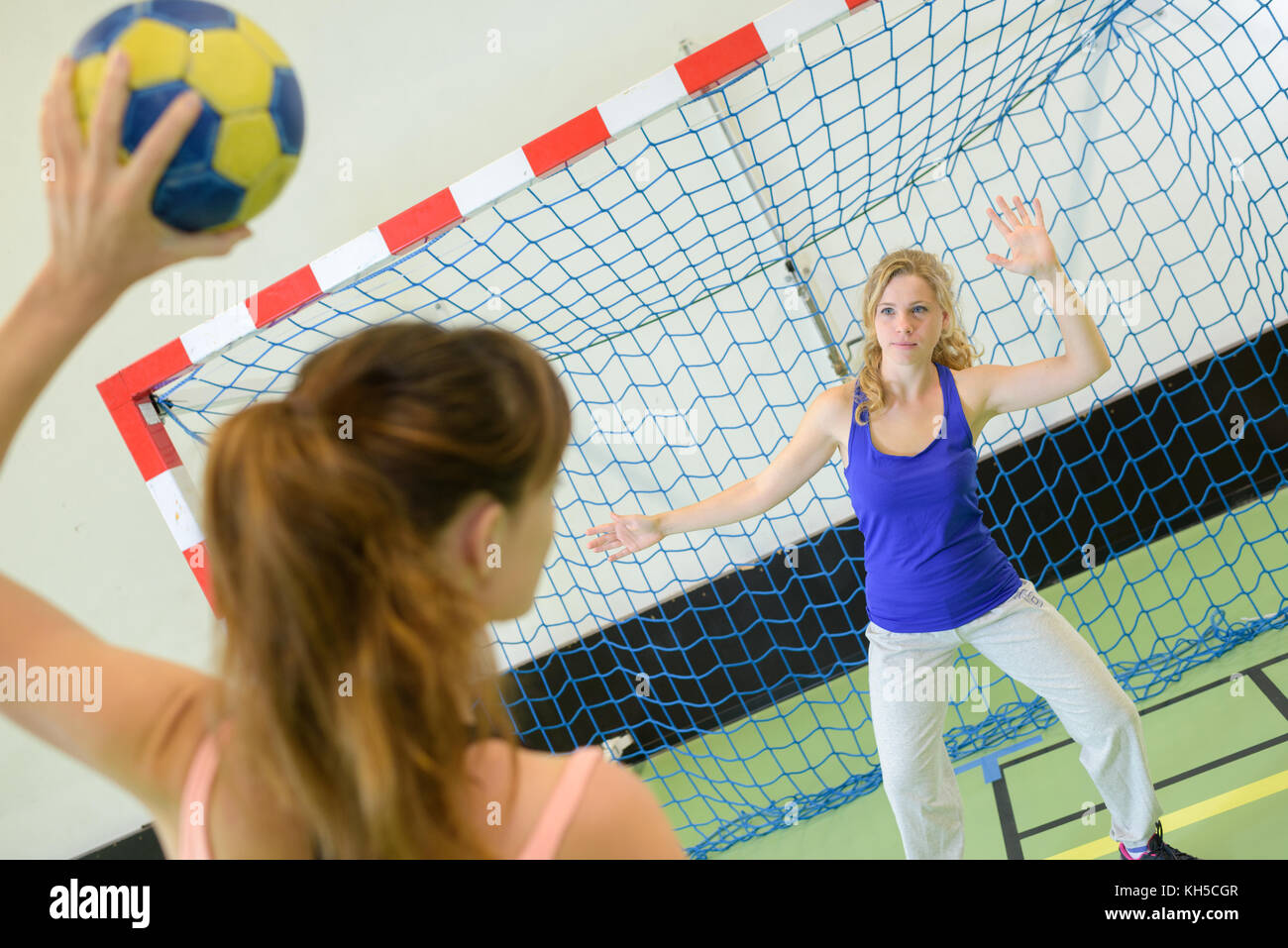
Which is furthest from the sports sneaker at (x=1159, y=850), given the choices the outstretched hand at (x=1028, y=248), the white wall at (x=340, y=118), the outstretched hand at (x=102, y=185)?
the white wall at (x=340, y=118)

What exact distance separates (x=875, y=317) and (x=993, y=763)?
1458mm

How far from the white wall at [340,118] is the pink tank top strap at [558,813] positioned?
116 inches

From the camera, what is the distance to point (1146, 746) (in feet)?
9.14

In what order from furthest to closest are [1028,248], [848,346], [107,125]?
[848,346]
[1028,248]
[107,125]

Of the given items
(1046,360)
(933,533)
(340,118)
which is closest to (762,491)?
(933,533)

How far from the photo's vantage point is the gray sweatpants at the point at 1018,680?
6.89ft

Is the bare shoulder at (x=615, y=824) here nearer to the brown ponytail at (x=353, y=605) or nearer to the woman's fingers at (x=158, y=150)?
the brown ponytail at (x=353, y=605)

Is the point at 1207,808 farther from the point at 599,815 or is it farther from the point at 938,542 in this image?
the point at 599,815

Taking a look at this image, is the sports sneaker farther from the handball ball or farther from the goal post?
the handball ball

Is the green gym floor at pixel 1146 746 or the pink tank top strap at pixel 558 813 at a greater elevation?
the pink tank top strap at pixel 558 813

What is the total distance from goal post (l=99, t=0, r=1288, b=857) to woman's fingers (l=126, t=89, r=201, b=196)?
7.30 ft
